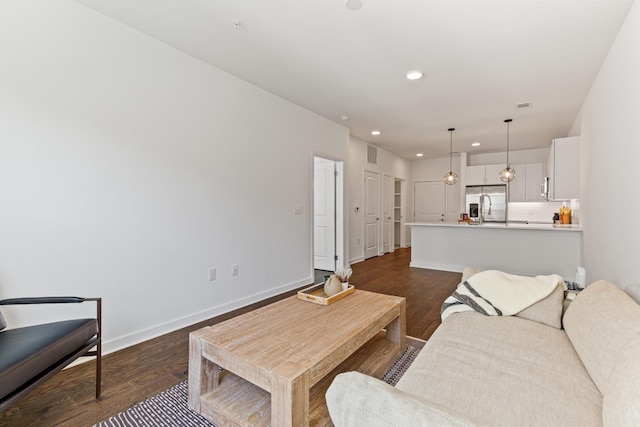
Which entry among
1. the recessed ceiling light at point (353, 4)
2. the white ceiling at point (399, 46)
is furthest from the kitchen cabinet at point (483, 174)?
the recessed ceiling light at point (353, 4)

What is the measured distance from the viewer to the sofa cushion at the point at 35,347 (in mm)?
1278

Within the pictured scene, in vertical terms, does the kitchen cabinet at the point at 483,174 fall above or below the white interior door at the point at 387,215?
above

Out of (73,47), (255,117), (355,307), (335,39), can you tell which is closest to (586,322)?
(355,307)

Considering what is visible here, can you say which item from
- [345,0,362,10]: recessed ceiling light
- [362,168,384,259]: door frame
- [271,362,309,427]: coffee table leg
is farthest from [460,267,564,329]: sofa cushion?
[362,168,384,259]: door frame

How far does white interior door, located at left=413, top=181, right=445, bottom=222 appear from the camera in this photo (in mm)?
8297

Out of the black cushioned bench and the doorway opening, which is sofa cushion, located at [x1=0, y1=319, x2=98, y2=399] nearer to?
the black cushioned bench

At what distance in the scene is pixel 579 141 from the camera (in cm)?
414

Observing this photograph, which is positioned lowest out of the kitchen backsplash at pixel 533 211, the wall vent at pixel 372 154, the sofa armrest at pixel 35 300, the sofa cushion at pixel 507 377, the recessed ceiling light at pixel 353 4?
the sofa cushion at pixel 507 377

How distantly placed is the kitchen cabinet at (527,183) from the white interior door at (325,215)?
15.3ft

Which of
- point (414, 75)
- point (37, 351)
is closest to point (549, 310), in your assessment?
point (414, 75)

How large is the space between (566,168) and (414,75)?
2820 mm

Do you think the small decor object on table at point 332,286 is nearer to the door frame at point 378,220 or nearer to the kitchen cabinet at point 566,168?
the kitchen cabinet at point 566,168

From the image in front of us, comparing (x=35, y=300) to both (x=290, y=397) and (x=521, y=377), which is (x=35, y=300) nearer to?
(x=290, y=397)

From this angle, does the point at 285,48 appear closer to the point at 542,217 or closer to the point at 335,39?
the point at 335,39
